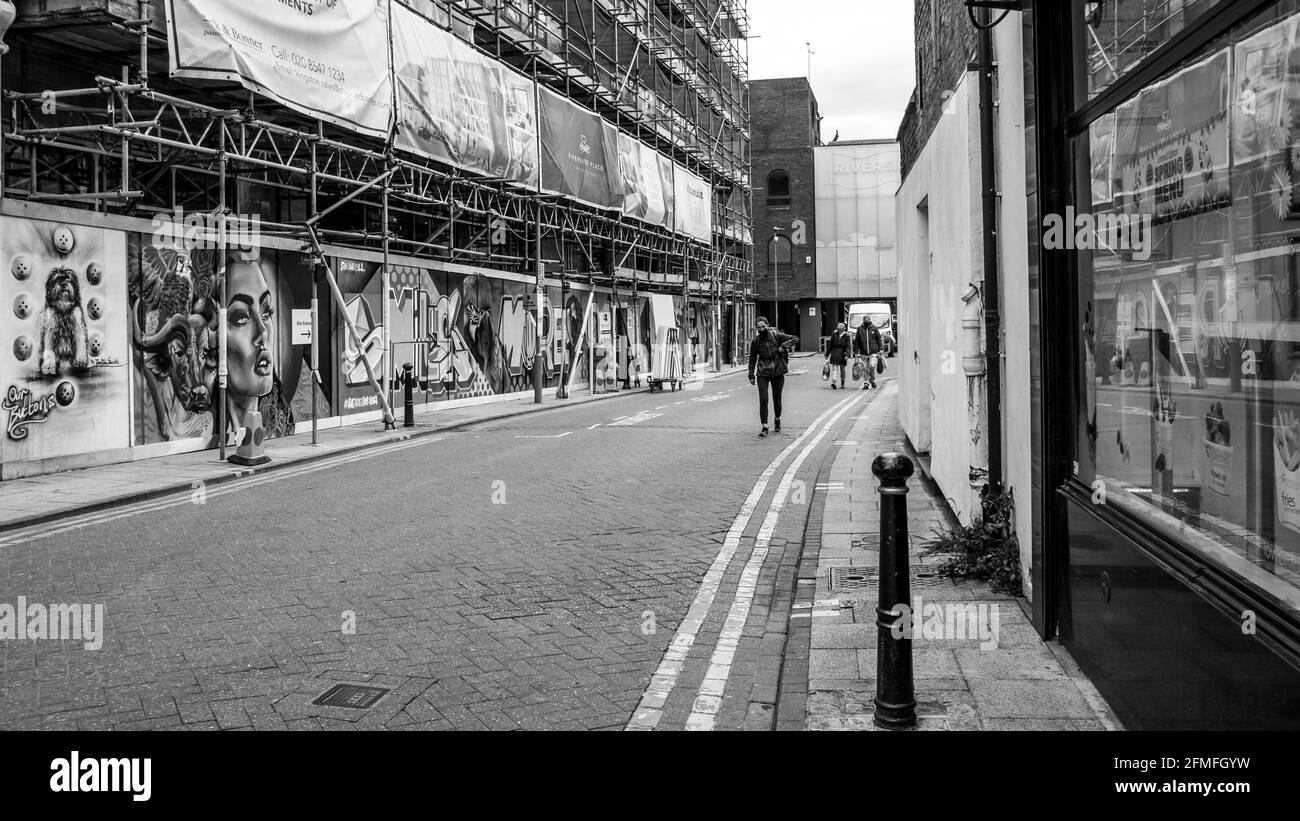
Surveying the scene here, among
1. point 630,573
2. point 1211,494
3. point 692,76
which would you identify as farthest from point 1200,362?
point 692,76

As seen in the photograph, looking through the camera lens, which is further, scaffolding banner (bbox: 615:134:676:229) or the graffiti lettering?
scaffolding banner (bbox: 615:134:676:229)

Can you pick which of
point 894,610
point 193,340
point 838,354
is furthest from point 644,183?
point 894,610

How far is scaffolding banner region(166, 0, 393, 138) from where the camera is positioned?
42.6ft

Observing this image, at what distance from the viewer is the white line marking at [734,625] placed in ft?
14.6

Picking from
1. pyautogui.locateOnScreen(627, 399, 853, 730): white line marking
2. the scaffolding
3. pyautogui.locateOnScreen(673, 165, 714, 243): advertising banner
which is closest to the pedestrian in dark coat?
the scaffolding

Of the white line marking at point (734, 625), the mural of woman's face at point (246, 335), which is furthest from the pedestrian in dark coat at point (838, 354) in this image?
the white line marking at point (734, 625)

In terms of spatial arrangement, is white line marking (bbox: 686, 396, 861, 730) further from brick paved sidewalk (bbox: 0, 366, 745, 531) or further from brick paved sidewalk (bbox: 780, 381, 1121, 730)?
brick paved sidewalk (bbox: 0, 366, 745, 531)

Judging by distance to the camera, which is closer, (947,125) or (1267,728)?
(1267,728)

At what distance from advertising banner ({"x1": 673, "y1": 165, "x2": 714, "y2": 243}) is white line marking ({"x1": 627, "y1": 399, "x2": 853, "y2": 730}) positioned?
29577mm

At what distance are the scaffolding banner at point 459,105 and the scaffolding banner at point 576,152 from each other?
1.00 meters

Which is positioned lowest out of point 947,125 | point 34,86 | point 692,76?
point 947,125

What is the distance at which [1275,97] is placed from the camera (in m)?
2.76
